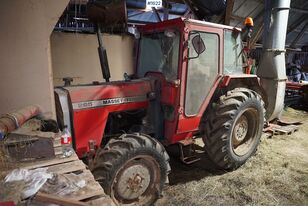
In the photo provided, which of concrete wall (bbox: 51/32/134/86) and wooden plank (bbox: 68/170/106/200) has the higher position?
concrete wall (bbox: 51/32/134/86)

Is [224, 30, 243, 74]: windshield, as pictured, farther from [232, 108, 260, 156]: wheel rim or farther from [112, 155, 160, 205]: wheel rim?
[112, 155, 160, 205]: wheel rim

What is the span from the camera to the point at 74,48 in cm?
495

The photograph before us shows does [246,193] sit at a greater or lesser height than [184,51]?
lesser

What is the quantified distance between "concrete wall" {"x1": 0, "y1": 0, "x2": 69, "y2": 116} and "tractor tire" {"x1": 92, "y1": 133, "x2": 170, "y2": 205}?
65cm

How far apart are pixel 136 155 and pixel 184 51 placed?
1197 mm

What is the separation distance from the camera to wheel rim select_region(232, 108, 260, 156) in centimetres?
388

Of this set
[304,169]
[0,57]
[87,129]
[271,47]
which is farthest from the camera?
[271,47]

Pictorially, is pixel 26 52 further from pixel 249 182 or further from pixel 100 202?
pixel 249 182

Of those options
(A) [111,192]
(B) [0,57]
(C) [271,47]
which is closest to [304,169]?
(C) [271,47]

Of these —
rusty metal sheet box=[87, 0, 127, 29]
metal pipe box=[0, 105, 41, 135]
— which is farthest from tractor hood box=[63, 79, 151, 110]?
rusty metal sheet box=[87, 0, 127, 29]

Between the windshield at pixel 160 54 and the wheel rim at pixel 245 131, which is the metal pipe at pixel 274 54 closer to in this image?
the wheel rim at pixel 245 131

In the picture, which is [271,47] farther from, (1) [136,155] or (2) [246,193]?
(1) [136,155]

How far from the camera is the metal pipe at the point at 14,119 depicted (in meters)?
2.05

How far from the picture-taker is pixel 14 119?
2164 millimetres
